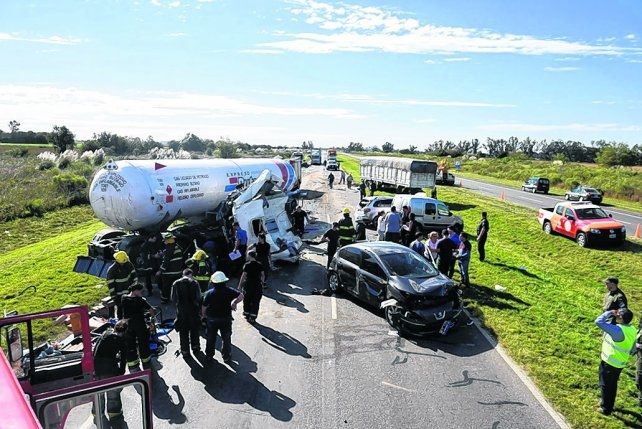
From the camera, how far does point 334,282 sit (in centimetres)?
1302

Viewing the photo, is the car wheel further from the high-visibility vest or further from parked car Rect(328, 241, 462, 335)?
the high-visibility vest

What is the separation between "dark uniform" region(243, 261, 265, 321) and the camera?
419 inches

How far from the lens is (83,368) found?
5.63 meters

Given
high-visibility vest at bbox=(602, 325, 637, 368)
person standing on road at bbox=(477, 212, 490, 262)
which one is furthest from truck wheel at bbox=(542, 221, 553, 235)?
high-visibility vest at bbox=(602, 325, 637, 368)

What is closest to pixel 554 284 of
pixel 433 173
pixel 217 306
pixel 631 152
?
pixel 217 306

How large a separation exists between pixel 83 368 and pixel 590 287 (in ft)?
47.7

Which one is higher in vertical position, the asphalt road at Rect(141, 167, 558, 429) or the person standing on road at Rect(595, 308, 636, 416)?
the person standing on road at Rect(595, 308, 636, 416)

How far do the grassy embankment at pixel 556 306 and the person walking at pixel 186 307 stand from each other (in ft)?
19.9

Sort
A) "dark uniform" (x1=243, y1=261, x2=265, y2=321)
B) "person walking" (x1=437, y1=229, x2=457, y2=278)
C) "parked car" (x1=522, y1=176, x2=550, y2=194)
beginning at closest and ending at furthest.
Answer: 1. "dark uniform" (x1=243, y1=261, x2=265, y2=321)
2. "person walking" (x1=437, y1=229, x2=457, y2=278)
3. "parked car" (x1=522, y1=176, x2=550, y2=194)

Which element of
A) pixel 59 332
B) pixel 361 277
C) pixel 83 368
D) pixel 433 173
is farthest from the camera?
pixel 433 173

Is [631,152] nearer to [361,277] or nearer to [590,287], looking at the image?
[590,287]

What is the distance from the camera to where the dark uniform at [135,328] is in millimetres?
7930

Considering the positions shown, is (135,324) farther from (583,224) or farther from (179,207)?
(583,224)

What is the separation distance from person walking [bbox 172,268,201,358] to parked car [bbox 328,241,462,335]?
4092 mm
